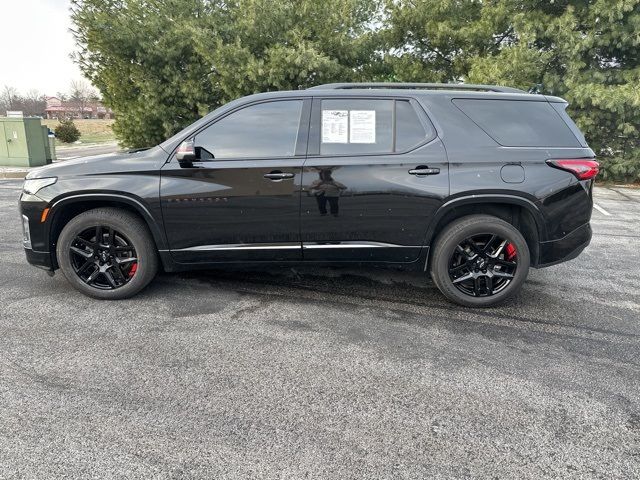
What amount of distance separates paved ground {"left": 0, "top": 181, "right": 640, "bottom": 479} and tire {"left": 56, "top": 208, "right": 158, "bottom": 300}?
17 centimetres

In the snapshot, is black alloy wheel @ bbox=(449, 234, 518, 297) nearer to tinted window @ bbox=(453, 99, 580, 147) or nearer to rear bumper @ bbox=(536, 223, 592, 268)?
rear bumper @ bbox=(536, 223, 592, 268)

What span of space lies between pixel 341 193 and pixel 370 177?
27 centimetres

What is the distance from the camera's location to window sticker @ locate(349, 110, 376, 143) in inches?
144

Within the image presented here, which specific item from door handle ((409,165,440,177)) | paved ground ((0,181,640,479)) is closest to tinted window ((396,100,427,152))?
door handle ((409,165,440,177))

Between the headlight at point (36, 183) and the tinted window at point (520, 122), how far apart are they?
346 cm

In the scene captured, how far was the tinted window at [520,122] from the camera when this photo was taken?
367 centimetres

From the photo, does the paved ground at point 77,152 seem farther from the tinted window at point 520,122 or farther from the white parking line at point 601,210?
the tinted window at point 520,122

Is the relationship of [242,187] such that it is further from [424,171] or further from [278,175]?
[424,171]

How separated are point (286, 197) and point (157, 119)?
32.4 feet

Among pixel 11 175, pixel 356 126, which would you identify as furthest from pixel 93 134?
pixel 356 126

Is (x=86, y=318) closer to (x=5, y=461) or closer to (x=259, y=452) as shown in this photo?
(x=5, y=461)

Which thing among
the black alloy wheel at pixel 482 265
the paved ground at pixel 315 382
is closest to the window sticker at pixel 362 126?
the black alloy wheel at pixel 482 265

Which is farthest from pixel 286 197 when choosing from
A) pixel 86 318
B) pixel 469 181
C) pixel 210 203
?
pixel 86 318

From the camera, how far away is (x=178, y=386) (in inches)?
104
